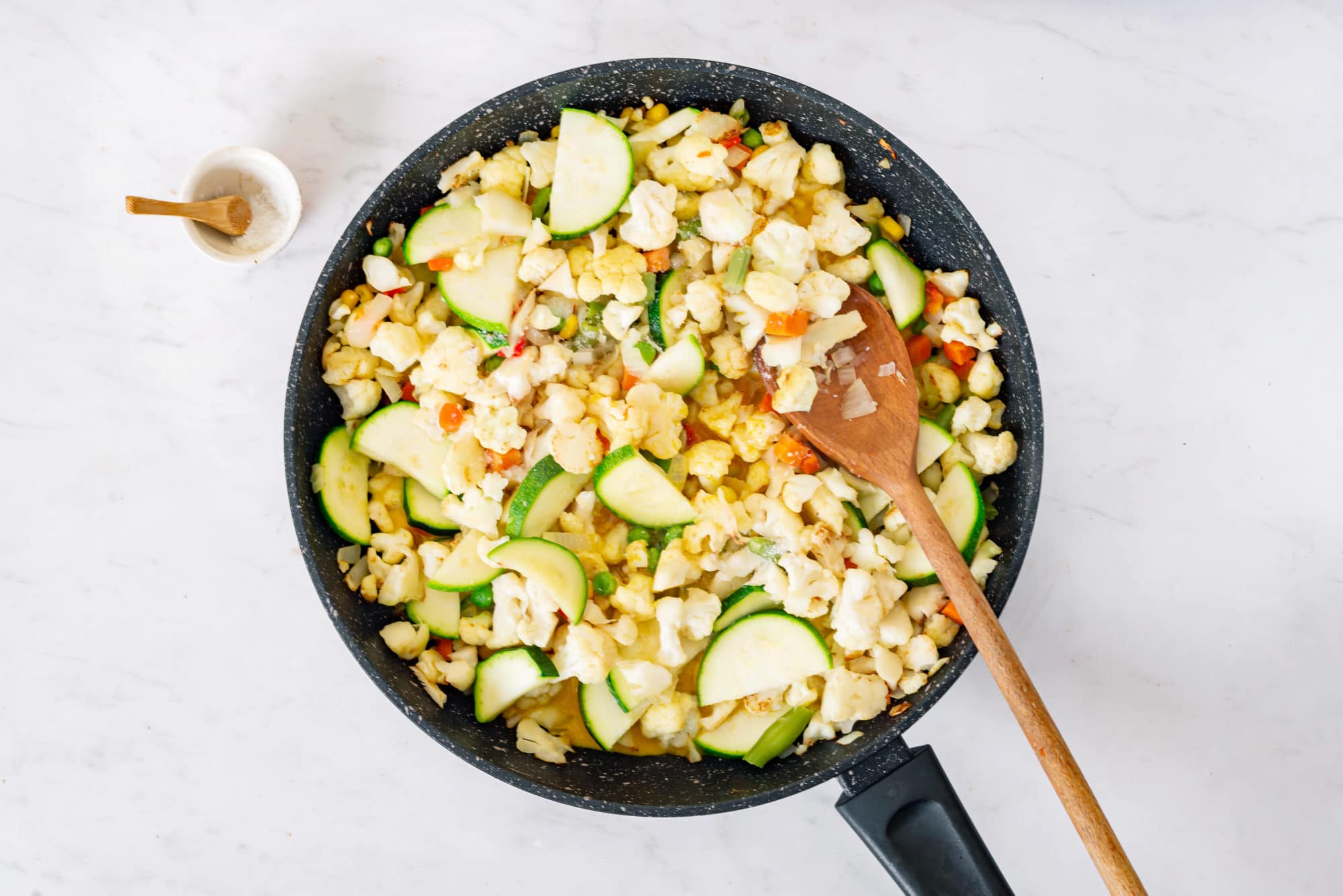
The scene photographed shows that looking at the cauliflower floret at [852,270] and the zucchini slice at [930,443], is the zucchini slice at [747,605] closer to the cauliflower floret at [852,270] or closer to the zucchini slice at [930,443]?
the zucchini slice at [930,443]

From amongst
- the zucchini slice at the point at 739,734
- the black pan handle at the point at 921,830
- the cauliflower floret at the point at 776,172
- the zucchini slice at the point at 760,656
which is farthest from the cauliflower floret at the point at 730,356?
the black pan handle at the point at 921,830

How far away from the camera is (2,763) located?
8.11 feet

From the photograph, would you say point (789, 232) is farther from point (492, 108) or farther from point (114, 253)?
point (114, 253)

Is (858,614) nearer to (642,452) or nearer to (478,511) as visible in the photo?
(642,452)

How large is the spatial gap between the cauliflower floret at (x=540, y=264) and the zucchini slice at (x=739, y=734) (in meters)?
1.05

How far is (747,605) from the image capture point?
6.96 ft

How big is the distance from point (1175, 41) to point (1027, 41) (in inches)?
15.9

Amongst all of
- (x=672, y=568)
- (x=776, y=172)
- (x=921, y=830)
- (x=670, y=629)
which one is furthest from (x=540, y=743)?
(x=776, y=172)

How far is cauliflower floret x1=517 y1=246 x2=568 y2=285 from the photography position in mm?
2102

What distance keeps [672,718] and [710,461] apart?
0.57 metres

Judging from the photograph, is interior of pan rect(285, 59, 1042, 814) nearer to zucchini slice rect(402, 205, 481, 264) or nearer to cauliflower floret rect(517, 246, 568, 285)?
zucchini slice rect(402, 205, 481, 264)

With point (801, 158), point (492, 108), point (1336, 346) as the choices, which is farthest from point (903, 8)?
point (1336, 346)

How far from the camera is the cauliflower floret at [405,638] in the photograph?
2.12 meters

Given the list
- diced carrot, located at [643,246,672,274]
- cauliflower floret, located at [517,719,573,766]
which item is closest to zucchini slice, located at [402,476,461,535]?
cauliflower floret, located at [517,719,573,766]
